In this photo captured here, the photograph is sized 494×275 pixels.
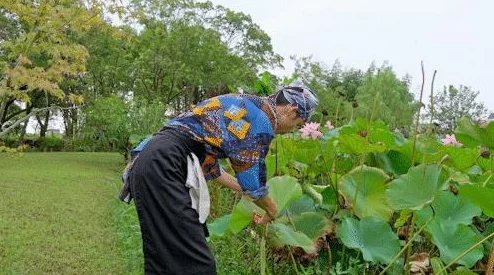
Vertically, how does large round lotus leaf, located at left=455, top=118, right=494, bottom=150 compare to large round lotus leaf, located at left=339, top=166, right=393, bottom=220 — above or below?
above

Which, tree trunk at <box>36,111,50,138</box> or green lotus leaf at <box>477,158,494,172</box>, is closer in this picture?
green lotus leaf at <box>477,158,494,172</box>

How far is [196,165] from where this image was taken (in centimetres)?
222

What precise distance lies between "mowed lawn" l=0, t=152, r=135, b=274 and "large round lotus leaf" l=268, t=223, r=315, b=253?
6.85 feet

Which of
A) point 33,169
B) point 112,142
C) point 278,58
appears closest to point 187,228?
point 33,169

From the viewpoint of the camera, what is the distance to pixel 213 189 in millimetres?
5242

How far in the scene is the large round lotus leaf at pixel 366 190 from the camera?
2.50 meters

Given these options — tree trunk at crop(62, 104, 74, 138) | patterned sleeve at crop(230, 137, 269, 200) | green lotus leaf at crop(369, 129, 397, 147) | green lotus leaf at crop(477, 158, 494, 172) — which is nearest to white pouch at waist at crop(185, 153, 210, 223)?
patterned sleeve at crop(230, 137, 269, 200)

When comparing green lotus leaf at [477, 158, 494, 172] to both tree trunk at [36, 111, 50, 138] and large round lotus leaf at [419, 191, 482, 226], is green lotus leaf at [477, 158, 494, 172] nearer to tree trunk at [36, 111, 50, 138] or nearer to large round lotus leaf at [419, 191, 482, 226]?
large round lotus leaf at [419, 191, 482, 226]

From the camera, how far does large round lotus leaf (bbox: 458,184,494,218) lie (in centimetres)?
186

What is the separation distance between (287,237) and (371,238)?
1.11ft

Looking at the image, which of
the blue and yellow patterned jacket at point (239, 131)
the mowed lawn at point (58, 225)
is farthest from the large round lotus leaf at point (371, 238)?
the mowed lawn at point (58, 225)

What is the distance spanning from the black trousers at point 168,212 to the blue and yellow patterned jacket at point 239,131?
0.32 ft

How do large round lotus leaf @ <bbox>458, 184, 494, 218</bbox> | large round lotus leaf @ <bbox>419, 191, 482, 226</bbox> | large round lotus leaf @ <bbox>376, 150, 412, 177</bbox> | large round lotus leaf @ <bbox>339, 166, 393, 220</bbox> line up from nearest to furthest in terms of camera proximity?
large round lotus leaf @ <bbox>458, 184, 494, 218</bbox> < large round lotus leaf @ <bbox>419, 191, 482, 226</bbox> < large round lotus leaf @ <bbox>339, 166, 393, 220</bbox> < large round lotus leaf @ <bbox>376, 150, 412, 177</bbox>

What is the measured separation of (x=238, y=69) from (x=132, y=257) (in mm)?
16305
